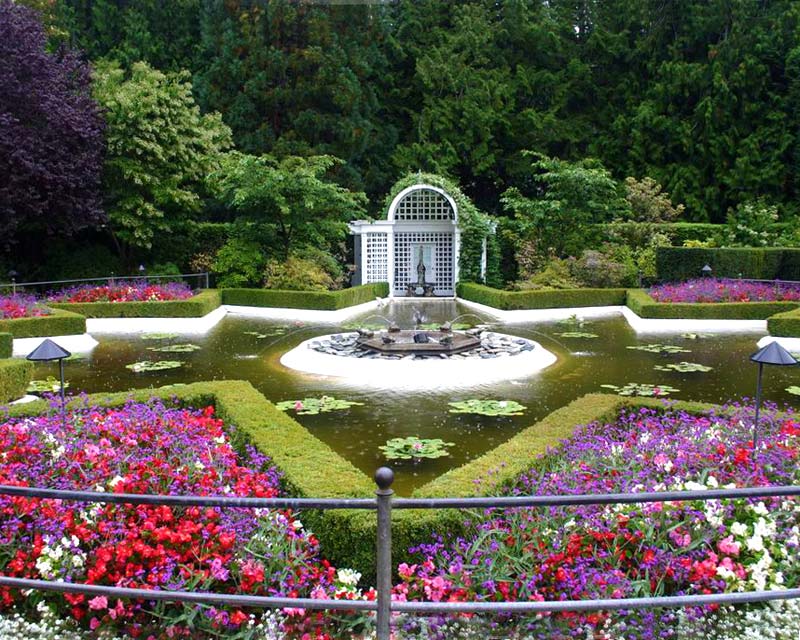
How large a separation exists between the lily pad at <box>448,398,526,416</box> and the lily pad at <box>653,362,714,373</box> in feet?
11.4

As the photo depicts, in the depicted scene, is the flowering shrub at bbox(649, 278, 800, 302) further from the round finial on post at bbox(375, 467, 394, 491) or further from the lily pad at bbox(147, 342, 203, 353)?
the round finial on post at bbox(375, 467, 394, 491)

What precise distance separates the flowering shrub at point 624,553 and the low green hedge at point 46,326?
11.1 m

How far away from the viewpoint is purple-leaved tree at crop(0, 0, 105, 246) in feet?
57.6

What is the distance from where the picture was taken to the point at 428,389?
9602mm

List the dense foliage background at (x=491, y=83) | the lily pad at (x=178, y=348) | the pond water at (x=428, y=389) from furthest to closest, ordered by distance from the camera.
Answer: the dense foliage background at (x=491, y=83), the lily pad at (x=178, y=348), the pond water at (x=428, y=389)

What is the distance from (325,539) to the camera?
436cm

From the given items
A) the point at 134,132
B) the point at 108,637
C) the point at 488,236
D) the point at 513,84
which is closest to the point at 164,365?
the point at 108,637

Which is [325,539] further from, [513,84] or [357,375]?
[513,84]

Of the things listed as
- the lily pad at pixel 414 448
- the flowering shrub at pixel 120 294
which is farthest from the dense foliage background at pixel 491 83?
the lily pad at pixel 414 448

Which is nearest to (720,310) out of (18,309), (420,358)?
(420,358)

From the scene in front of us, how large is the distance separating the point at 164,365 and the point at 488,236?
47.0 feet

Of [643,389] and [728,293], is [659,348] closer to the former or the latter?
[643,389]

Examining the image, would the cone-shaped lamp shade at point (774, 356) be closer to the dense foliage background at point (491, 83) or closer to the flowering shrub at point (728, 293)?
the flowering shrub at point (728, 293)

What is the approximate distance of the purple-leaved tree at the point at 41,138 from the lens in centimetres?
1756
